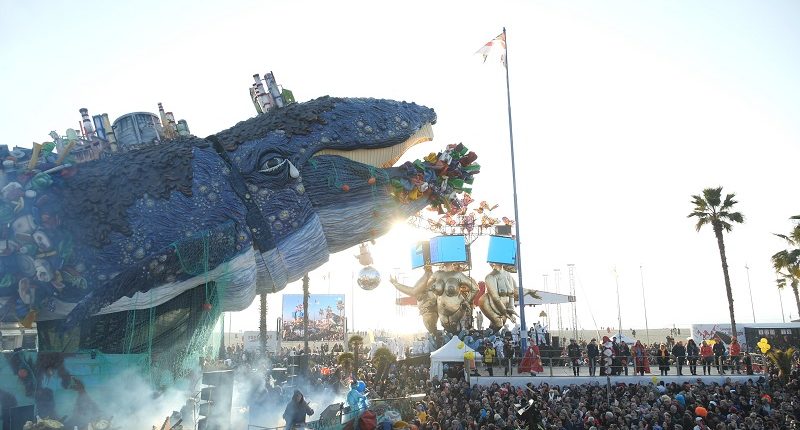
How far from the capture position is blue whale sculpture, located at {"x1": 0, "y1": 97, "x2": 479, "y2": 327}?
7.39 m

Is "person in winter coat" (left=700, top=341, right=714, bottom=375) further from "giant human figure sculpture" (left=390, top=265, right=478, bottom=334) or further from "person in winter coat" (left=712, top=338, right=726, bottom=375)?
"giant human figure sculpture" (left=390, top=265, right=478, bottom=334)

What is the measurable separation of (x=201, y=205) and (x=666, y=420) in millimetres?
9621

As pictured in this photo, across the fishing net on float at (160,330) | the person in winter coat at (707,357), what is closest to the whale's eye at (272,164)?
the fishing net on float at (160,330)

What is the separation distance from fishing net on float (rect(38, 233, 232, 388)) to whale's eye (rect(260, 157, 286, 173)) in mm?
1162

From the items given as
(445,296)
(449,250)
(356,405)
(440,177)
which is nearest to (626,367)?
(356,405)

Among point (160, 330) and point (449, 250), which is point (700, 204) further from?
point (160, 330)

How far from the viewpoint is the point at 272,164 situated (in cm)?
849

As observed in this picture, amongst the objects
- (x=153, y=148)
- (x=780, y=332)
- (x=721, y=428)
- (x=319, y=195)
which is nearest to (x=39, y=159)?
(x=153, y=148)

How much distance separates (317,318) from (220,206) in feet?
144

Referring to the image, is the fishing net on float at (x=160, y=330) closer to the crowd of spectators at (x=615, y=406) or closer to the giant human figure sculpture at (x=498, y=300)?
the crowd of spectators at (x=615, y=406)

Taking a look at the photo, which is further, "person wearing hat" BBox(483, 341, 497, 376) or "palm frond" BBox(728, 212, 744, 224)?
"palm frond" BBox(728, 212, 744, 224)

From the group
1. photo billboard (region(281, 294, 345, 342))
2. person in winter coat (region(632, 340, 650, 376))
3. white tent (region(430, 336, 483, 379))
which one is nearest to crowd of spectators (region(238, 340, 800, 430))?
white tent (region(430, 336, 483, 379))

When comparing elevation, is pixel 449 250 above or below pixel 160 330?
above

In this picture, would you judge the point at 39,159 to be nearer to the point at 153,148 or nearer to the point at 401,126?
the point at 153,148
